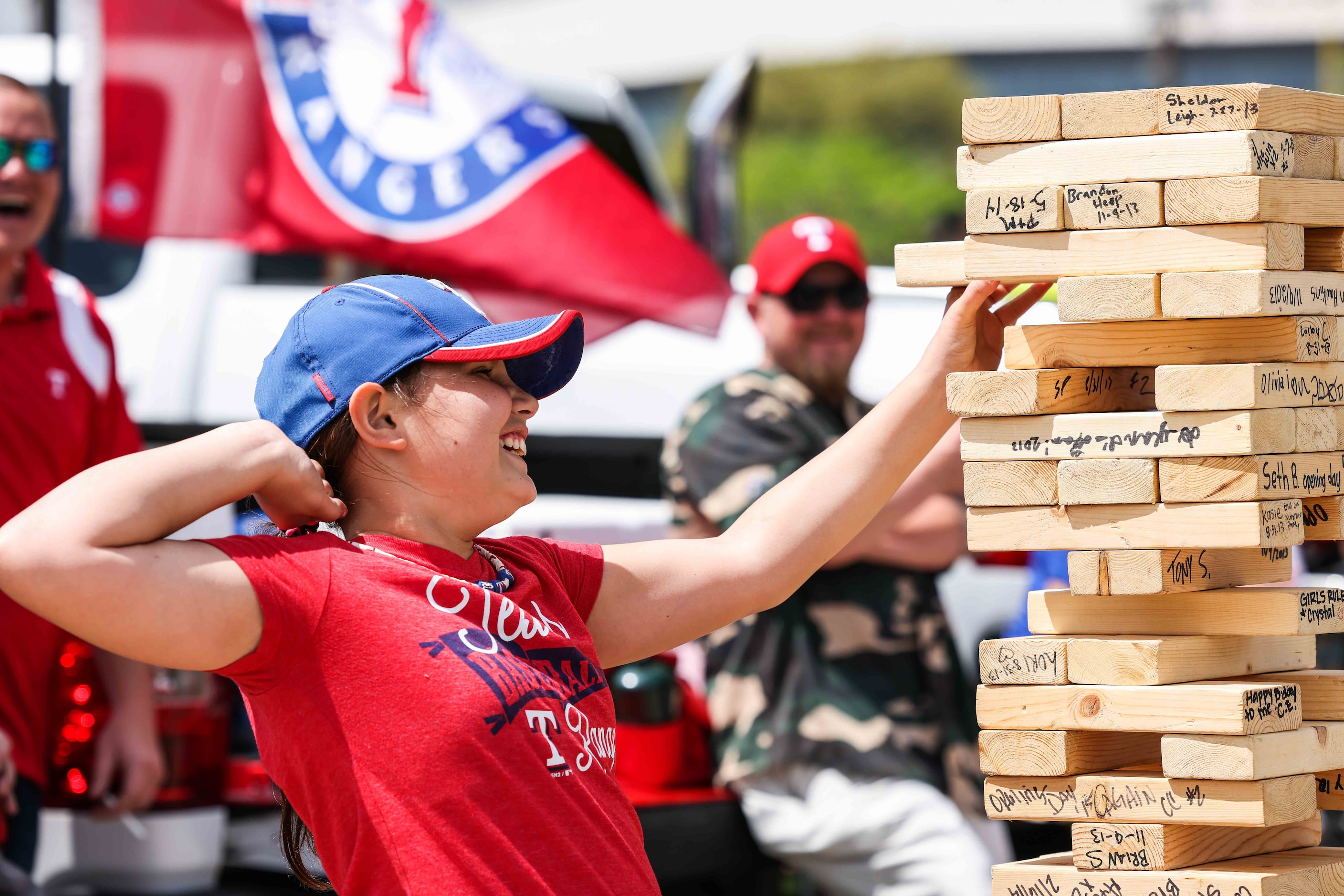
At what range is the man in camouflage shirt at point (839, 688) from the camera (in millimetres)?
4098

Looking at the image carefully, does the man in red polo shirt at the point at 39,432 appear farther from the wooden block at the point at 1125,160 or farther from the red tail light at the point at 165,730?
the wooden block at the point at 1125,160

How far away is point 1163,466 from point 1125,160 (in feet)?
1.35

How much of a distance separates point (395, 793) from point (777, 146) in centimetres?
5235

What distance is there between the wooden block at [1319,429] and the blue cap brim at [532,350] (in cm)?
97

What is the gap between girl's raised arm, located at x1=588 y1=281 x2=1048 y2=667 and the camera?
252cm

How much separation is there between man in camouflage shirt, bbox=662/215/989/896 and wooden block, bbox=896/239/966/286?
1453mm

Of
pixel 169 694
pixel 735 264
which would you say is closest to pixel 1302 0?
pixel 735 264

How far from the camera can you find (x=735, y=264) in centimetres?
695

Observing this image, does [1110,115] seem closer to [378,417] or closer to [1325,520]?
[1325,520]

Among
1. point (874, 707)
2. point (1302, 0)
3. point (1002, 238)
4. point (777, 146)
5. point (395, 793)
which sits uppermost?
point (1302, 0)

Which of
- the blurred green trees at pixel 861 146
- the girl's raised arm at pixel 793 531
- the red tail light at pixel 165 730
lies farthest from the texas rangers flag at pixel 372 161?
the blurred green trees at pixel 861 146

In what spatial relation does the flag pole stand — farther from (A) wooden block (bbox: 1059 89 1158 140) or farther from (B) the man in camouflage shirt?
(A) wooden block (bbox: 1059 89 1158 140)

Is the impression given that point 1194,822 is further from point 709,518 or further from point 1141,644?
point 709,518

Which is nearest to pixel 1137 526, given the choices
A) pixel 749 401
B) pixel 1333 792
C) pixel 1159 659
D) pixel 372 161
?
pixel 1159 659
